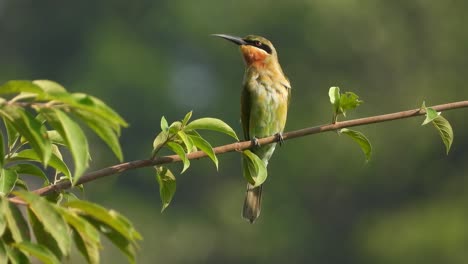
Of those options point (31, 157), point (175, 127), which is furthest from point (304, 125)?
point (31, 157)

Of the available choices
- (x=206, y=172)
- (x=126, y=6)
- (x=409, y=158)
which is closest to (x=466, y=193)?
(x=409, y=158)

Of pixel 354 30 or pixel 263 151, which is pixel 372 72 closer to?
pixel 354 30

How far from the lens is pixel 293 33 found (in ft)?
79.8

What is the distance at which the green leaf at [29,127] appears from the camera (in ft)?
5.64

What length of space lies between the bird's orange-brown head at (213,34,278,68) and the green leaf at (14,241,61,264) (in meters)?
2.97

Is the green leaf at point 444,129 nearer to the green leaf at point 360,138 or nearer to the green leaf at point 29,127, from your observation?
the green leaf at point 360,138

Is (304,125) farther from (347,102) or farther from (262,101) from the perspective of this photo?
(347,102)

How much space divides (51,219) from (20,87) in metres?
0.19

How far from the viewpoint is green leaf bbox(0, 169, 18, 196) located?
80.3 inches

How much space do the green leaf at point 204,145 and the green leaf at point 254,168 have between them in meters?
0.15

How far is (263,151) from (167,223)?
54.6 ft

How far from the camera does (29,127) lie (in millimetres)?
1732

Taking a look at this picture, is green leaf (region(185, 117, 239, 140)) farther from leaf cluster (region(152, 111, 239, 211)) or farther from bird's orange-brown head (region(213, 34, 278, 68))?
bird's orange-brown head (region(213, 34, 278, 68))

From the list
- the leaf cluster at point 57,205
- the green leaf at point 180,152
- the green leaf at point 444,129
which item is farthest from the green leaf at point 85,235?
the green leaf at point 444,129
